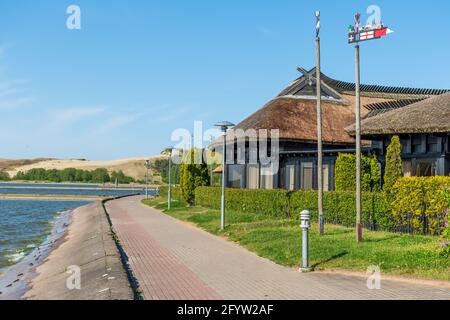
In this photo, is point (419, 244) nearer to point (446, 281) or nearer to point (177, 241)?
point (446, 281)

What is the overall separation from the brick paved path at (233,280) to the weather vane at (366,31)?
7461 mm

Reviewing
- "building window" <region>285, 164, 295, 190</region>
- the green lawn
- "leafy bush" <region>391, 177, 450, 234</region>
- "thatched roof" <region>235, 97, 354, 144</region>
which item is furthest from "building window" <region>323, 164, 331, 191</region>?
"leafy bush" <region>391, 177, 450, 234</region>

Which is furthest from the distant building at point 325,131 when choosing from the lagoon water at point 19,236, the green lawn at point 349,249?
the lagoon water at point 19,236

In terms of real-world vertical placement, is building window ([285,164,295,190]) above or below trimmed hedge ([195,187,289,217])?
above

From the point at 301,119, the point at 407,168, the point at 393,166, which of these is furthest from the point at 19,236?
the point at 407,168

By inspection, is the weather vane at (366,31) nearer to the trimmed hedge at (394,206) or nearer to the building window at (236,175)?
the trimmed hedge at (394,206)

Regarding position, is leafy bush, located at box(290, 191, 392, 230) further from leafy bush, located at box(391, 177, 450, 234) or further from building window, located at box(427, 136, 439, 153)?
building window, located at box(427, 136, 439, 153)

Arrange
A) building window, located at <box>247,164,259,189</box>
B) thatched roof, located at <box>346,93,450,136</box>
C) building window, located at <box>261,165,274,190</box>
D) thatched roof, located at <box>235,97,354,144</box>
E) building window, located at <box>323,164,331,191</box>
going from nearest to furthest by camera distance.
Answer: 1. thatched roof, located at <box>346,93,450,136</box>
2. building window, located at <box>323,164,331,191</box>
3. building window, located at <box>261,165,274,190</box>
4. thatched roof, located at <box>235,97,354,144</box>
5. building window, located at <box>247,164,259,189</box>

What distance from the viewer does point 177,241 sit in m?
19.2

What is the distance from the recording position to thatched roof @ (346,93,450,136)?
21.5 m

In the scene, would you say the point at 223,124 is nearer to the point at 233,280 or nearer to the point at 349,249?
the point at 349,249

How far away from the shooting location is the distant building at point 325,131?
77.5 feet

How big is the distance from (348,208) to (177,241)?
6935 mm
